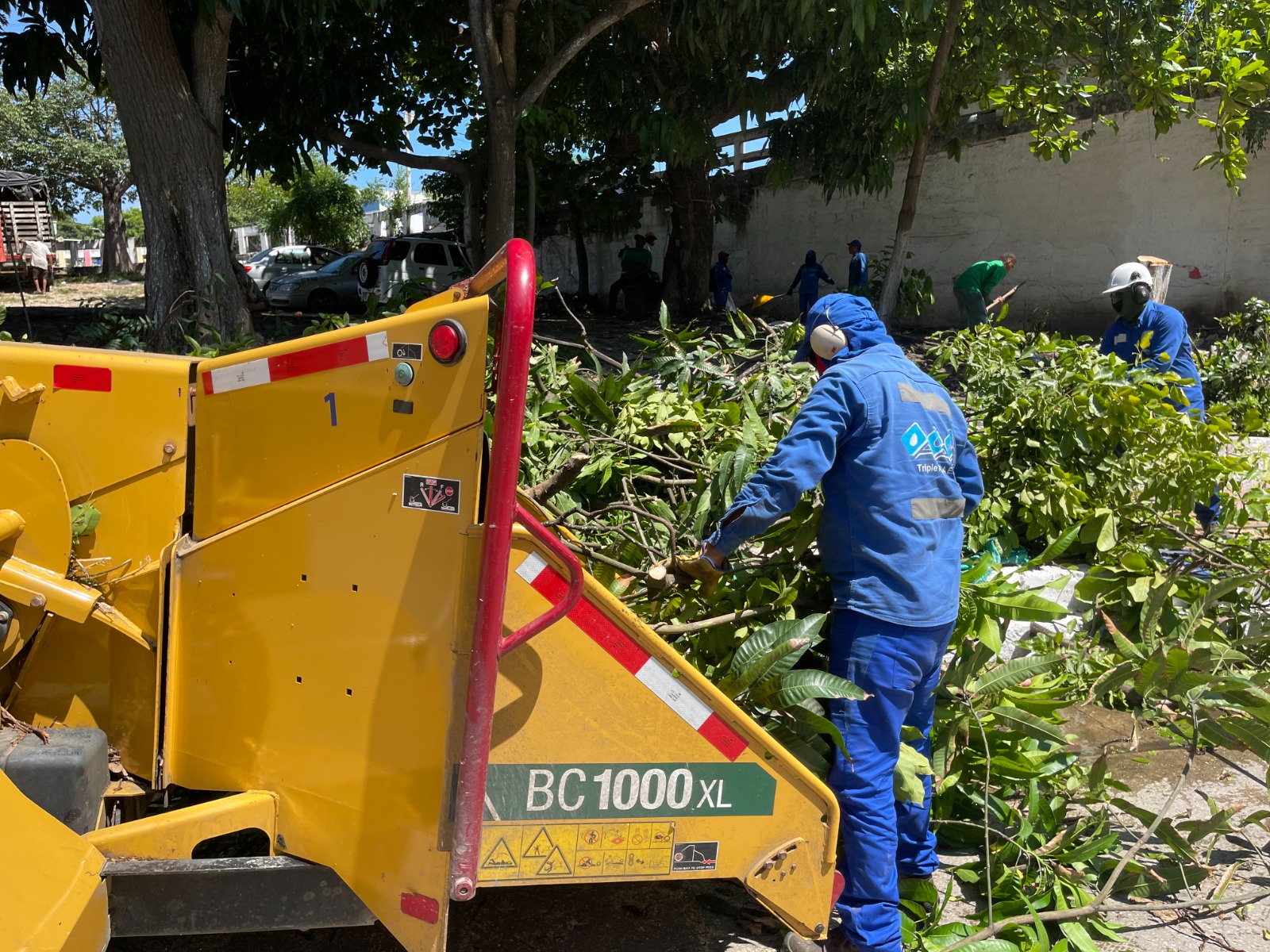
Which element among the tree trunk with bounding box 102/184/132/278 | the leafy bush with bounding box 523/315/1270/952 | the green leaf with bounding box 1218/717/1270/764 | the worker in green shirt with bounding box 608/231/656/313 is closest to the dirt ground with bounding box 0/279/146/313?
the tree trunk with bounding box 102/184/132/278

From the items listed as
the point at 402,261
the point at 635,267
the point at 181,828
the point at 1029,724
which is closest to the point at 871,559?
the point at 1029,724

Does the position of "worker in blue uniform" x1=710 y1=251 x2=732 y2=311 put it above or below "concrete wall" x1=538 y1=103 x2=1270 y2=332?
below

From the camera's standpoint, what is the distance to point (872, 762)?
2639mm

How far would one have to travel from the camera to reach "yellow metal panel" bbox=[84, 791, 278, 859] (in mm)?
2064

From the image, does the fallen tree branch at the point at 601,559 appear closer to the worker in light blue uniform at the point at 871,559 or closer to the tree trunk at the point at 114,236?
the worker in light blue uniform at the point at 871,559

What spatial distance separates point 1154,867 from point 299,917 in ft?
8.53

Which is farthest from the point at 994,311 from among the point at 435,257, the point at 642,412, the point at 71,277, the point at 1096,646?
the point at 71,277

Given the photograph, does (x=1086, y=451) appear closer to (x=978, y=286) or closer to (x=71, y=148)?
(x=978, y=286)

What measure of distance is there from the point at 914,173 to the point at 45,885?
12.8m

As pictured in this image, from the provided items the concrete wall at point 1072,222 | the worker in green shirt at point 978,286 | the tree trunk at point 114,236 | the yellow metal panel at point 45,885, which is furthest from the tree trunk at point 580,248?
the tree trunk at point 114,236

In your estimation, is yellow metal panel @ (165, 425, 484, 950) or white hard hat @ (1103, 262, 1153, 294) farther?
white hard hat @ (1103, 262, 1153, 294)

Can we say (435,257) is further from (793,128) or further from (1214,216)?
(1214,216)

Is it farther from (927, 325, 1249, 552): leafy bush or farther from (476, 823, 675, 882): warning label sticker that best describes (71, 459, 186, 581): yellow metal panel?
(927, 325, 1249, 552): leafy bush

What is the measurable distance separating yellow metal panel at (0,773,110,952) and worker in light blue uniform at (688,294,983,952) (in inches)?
60.2
